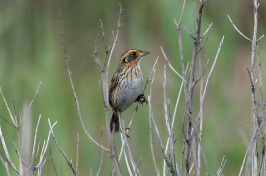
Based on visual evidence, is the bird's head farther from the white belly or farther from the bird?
the white belly

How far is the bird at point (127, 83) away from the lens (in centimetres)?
365

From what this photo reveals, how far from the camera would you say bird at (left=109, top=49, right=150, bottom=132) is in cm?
365

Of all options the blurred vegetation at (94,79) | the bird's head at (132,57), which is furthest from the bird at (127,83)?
the blurred vegetation at (94,79)

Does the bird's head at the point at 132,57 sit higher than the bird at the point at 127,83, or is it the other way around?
the bird's head at the point at 132,57

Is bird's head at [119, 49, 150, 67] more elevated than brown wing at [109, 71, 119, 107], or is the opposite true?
bird's head at [119, 49, 150, 67]

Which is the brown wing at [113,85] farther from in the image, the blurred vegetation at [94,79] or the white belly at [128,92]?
the blurred vegetation at [94,79]

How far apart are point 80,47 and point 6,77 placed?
1.09 meters

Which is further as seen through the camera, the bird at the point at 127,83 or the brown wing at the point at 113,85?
the brown wing at the point at 113,85

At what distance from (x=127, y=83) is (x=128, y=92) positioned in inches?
2.2

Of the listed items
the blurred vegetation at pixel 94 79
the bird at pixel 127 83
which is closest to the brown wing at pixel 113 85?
the bird at pixel 127 83

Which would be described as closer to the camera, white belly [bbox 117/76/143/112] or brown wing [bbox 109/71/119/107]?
white belly [bbox 117/76/143/112]

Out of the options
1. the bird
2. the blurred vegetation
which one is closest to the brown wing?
the bird

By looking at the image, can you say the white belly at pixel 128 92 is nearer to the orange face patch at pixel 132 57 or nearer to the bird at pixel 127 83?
the bird at pixel 127 83

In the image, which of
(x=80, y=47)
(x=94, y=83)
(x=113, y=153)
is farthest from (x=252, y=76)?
(x=80, y=47)
